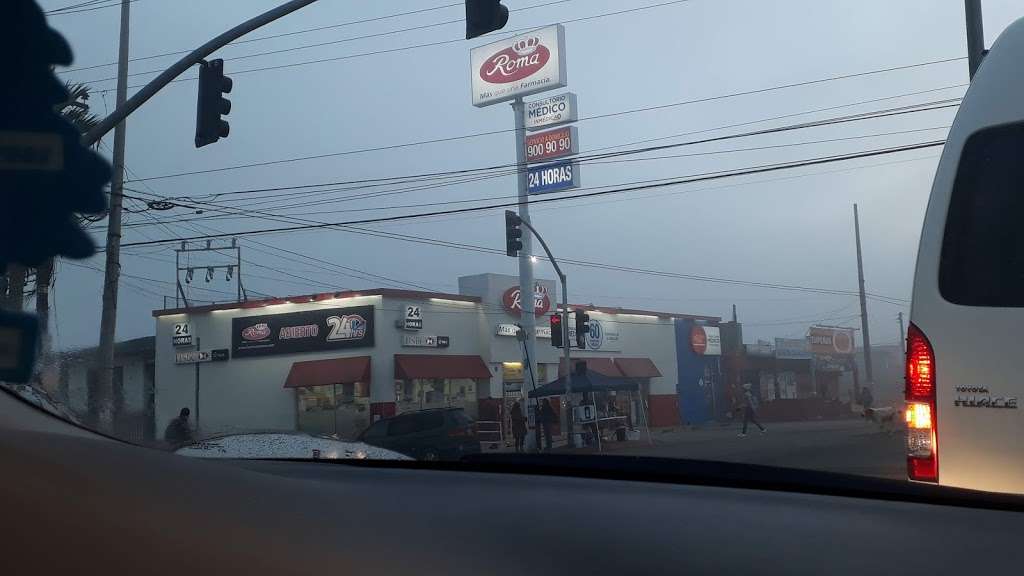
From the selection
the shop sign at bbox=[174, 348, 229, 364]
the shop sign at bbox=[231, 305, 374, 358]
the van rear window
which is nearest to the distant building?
the shop sign at bbox=[174, 348, 229, 364]

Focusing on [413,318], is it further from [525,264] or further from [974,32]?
[525,264]

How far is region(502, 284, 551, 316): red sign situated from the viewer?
22.3 ft

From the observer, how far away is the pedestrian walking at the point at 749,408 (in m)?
5.55

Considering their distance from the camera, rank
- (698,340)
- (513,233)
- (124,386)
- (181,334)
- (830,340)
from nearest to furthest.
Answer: (124,386), (181,334), (830,340), (698,340), (513,233)

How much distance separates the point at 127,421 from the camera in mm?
2289

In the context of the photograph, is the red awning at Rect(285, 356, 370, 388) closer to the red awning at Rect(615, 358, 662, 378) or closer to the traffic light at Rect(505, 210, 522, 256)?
the red awning at Rect(615, 358, 662, 378)

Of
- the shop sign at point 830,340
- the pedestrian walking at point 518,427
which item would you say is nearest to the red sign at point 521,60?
the shop sign at point 830,340

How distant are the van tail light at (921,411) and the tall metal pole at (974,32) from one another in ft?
7.09

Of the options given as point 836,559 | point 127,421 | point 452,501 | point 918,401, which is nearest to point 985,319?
point 918,401

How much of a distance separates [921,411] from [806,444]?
218cm

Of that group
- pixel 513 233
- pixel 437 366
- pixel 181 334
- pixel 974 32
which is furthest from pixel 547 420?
pixel 513 233

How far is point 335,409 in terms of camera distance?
442 cm

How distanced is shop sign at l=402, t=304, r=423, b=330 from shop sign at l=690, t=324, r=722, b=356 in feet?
5.60

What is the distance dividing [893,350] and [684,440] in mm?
1233
